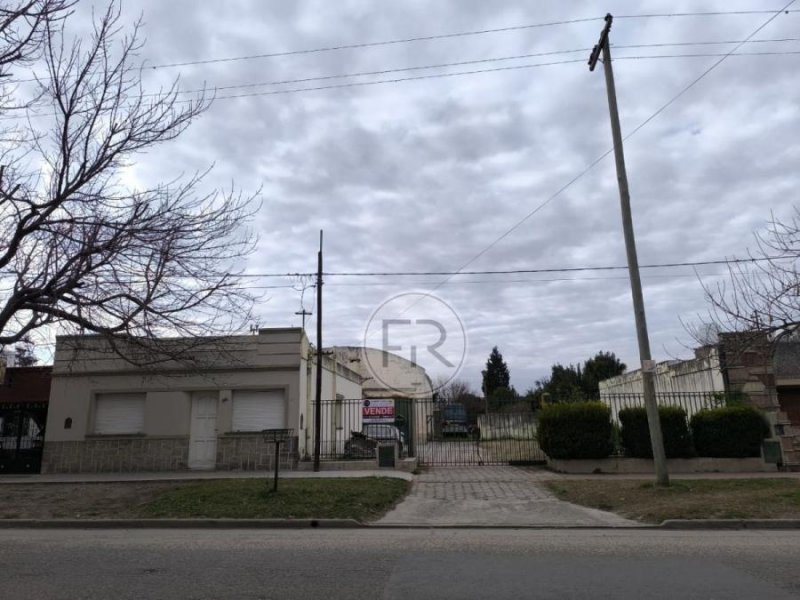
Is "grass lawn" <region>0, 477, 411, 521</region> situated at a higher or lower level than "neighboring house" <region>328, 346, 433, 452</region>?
lower

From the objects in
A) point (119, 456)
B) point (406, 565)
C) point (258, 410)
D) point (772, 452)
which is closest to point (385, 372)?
point (258, 410)

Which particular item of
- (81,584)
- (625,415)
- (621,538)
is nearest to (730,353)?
(625,415)

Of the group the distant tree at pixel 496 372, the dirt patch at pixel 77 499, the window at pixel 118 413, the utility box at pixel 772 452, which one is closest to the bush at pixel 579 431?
the utility box at pixel 772 452

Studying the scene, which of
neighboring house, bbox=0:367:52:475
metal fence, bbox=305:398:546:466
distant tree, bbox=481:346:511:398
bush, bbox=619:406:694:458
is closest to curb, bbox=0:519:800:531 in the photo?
bush, bbox=619:406:694:458

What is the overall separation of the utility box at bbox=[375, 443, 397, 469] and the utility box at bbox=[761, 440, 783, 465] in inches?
406

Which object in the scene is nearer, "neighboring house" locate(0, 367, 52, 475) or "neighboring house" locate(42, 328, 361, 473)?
"neighboring house" locate(42, 328, 361, 473)

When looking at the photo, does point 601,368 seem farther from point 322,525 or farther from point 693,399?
point 322,525

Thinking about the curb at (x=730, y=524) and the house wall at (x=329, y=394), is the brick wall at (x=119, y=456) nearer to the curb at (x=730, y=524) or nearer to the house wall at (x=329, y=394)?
the house wall at (x=329, y=394)

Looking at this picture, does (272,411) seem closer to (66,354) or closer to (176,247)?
(66,354)

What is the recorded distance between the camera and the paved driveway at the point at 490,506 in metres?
10.3

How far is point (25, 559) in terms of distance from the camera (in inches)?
293

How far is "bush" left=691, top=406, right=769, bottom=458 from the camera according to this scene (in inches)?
659

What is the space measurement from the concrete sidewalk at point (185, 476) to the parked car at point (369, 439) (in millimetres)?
3226

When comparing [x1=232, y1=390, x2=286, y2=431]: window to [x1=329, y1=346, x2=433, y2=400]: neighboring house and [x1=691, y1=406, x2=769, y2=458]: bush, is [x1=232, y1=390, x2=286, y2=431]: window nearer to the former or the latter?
[x1=691, y1=406, x2=769, y2=458]: bush
